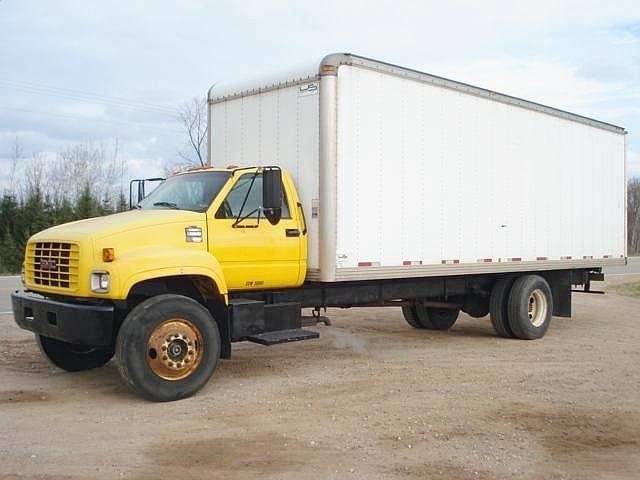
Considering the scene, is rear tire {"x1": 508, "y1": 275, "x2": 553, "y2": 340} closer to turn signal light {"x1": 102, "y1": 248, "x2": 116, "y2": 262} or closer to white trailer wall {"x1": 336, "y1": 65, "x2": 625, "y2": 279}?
white trailer wall {"x1": 336, "y1": 65, "x2": 625, "y2": 279}

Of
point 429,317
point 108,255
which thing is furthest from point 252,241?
point 429,317

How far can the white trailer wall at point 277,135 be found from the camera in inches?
338

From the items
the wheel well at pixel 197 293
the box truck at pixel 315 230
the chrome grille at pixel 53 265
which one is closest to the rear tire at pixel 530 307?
the box truck at pixel 315 230

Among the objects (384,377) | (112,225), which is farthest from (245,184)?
(384,377)

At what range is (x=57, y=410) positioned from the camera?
6.87 m

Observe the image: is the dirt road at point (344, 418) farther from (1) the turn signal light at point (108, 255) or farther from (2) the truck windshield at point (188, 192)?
(2) the truck windshield at point (188, 192)

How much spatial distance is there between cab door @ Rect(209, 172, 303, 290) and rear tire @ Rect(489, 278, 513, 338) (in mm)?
4146

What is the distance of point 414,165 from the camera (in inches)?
378

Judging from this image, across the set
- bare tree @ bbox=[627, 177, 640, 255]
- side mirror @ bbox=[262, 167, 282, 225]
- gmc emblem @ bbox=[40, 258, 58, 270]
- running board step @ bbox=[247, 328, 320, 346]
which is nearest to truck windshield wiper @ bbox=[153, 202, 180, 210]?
side mirror @ bbox=[262, 167, 282, 225]

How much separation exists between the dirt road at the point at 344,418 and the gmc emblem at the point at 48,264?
1.27 m

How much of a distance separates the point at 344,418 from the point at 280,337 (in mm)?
1724

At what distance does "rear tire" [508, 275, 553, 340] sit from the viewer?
37.1ft

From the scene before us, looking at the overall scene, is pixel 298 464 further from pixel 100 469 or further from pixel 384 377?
pixel 384 377

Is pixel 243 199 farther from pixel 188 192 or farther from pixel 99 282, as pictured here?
pixel 99 282
